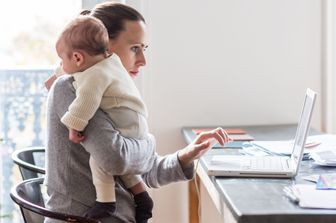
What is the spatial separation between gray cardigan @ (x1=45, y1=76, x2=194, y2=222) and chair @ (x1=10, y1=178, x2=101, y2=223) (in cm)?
6

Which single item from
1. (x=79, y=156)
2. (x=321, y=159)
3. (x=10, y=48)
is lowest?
(x=321, y=159)

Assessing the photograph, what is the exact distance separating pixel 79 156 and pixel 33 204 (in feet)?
0.56

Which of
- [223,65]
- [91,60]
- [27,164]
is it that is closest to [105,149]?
[91,60]

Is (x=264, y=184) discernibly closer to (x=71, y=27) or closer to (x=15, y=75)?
(x=71, y=27)

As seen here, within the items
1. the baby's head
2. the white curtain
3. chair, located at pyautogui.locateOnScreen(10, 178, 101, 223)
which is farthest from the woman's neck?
the white curtain

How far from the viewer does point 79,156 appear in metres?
1.52

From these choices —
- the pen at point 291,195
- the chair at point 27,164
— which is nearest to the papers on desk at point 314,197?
the pen at point 291,195

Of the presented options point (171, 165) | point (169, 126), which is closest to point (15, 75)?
point (169, 126)

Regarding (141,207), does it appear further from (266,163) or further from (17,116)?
(17,116)

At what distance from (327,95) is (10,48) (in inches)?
58.1

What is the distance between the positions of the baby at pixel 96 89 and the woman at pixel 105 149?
0.03m

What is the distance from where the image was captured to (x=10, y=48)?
266cm

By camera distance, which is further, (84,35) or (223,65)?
(223,65)

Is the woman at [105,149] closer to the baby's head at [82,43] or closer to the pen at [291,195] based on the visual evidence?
the baby's head at [82,43]
